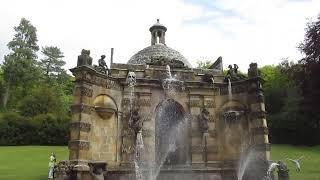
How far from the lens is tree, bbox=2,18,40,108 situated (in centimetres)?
6231

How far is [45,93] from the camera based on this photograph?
55094 mm

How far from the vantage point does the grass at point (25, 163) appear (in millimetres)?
26188

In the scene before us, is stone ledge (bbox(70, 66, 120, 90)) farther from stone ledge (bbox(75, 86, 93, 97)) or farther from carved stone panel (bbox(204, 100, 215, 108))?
carved stone panel (bbox(204, 100, 215, 108))

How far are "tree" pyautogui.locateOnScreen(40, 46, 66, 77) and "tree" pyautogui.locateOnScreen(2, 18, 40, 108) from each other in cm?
943

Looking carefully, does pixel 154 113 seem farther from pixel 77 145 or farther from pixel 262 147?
pixel 262 147

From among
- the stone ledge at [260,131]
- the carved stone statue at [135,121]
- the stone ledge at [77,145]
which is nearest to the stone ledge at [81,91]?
Result: the stone ledge at [77,145]

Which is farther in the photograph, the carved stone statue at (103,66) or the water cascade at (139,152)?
the carved stone statue at (103,66)

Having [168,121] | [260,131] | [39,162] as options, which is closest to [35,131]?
[39,162]

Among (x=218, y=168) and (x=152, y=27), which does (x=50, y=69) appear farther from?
(x=218, y=168)

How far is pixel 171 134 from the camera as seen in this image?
63.4 feet

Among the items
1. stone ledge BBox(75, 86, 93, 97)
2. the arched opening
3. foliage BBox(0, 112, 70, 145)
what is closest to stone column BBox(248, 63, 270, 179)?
the arched opening

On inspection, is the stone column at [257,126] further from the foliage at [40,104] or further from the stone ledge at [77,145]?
the foliage at [40,104]

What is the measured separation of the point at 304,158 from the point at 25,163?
25.8m

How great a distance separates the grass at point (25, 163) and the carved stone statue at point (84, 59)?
11.2 metres
